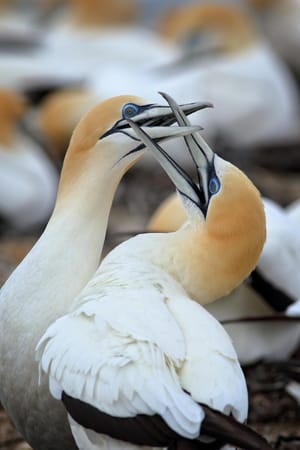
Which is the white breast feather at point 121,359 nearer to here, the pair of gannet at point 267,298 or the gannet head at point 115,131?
the gannet head at point 115,131

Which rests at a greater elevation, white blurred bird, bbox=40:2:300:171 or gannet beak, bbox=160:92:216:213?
gannet beak, bbox=160:92:216:213

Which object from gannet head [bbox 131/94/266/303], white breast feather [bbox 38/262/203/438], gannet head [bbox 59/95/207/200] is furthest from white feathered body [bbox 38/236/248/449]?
gannet head [bbox 59/95/207/200]

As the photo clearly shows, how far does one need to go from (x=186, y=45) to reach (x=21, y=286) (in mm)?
7123

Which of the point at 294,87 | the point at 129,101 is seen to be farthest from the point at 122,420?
the point at 294,87

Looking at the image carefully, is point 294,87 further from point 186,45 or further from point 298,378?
point 298,378

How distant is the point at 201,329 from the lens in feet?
11.6

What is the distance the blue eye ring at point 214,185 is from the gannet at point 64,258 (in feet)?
0.55

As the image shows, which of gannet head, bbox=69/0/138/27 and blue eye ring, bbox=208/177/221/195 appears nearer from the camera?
blue eye ring, bbox=208/177/221/195

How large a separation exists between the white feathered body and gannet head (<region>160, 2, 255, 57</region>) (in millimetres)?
6943

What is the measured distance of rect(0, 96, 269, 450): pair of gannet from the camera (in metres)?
3.36

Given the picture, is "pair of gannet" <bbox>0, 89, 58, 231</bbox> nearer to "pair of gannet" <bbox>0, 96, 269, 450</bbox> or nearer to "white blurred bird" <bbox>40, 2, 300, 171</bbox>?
"white blurred bird" <bbox>40, 2, 300, 171</bbox>

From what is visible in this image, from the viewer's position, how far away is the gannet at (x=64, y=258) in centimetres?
378

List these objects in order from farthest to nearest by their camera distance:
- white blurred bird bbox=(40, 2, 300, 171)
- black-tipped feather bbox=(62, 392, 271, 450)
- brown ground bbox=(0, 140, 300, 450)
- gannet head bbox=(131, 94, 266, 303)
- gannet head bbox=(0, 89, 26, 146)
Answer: white blurred bird bbox=(40, 2, 300, 171), gannet head bbox=(0, 89, 26, 146), brown ground bbox=(0, 140, 300, 450), gannet head bbox=(131, 94, 266, 303), black-tipped feather bbox=(62, 392, 271, 450)

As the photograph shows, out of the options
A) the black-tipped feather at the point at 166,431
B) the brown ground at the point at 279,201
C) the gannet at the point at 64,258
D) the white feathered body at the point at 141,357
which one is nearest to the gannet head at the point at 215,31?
the brown ground at the point at 279,201
